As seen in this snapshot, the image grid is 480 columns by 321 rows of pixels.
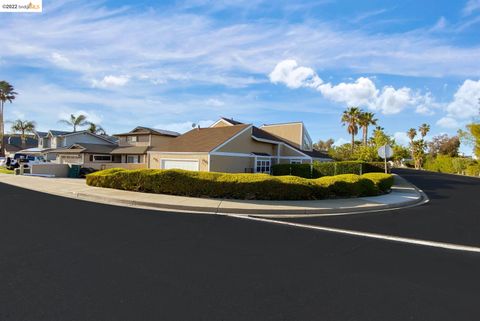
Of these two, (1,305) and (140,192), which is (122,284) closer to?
(1,305)

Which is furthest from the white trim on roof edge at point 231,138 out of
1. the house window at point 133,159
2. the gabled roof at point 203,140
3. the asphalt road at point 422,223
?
the house window at point 133,159

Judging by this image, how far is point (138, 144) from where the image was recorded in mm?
36812

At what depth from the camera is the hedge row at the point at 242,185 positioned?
12.1 m

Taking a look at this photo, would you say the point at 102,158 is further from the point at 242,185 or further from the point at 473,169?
the point at 473,169

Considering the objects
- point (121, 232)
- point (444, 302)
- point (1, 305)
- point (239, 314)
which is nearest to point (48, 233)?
point (121, 232)

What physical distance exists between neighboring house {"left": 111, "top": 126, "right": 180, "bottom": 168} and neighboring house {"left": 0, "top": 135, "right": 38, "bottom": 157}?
3345cm

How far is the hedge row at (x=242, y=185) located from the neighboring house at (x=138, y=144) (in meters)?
20.6

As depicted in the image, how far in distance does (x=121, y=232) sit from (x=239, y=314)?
452 centimetres

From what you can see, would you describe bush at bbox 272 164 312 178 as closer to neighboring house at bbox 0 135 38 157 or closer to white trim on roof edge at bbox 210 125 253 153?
white trim on roof edge at bbox 210 125 253 153

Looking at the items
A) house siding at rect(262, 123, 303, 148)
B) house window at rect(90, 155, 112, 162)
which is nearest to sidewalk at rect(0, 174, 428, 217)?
house siding at rect(262, 123, 303, 148)

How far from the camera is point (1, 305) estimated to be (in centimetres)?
348

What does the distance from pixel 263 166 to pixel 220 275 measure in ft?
74.2

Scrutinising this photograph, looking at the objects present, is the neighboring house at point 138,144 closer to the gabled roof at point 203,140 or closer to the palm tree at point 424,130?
the gabled roof at point 203,140

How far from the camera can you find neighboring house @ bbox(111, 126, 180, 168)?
34.1m
